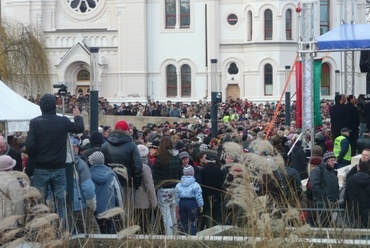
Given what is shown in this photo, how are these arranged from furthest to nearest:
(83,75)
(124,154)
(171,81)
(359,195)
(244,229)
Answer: (83,75) < (171,81) < (124,154) < (359,195) < (244,229)

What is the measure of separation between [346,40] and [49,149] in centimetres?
1191

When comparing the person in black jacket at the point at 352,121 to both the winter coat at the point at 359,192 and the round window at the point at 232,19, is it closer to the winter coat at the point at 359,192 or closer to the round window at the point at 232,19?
the winter coat at the point at 359,192

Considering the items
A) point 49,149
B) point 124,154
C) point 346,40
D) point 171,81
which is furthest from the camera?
point 171,81

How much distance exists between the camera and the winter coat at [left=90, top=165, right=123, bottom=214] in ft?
44.1

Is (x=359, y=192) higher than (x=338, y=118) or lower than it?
lower

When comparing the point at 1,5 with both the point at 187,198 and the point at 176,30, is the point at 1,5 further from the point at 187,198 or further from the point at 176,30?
the point at 187,198

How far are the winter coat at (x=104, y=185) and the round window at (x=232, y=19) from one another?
182 ft

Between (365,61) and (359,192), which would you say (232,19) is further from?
(359,192)

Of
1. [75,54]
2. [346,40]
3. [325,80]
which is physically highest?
[75,54]

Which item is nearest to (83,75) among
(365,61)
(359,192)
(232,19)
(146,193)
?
(232,19)

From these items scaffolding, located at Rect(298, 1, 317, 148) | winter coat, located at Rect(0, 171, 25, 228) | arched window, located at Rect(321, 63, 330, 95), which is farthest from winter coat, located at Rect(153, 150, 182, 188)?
arched window, located at Rect(321, 63, 330, 95)

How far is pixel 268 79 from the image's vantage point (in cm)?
6706

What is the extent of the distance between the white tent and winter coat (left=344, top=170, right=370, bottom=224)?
25.1 feet

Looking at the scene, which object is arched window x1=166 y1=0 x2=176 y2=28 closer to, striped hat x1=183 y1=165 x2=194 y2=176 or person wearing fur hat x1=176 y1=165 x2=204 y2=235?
striped hat x1=183 y1=165 x2=194 y2=176
